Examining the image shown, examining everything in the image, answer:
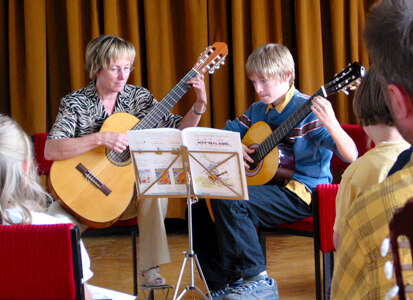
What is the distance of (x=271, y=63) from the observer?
3.06 m

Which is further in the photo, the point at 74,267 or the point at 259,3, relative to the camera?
the point at 259,3

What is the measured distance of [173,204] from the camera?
4.57 meters

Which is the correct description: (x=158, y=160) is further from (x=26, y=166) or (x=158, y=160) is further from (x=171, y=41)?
(x=171, y=41)

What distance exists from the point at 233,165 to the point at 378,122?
0.88m

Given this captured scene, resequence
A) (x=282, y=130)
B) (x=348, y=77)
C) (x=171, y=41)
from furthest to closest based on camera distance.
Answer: (x=171, y=41) < (x=282, y=130) < (x=348, y=77)

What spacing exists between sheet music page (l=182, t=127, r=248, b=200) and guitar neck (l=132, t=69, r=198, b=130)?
71 centimetres

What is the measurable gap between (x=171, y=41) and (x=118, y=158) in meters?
1.68

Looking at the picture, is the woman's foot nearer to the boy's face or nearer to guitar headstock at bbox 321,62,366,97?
the boy's face

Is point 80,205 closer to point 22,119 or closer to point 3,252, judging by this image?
point 3,252

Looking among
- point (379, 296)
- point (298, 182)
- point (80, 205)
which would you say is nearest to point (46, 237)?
point (379, 296)

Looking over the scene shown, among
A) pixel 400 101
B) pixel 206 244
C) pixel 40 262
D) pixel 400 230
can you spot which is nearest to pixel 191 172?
pixel 206 244

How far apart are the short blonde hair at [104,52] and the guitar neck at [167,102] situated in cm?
36

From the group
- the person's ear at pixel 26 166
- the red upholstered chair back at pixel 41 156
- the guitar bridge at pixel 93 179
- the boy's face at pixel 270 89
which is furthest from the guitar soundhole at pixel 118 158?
the person's ear at pixel 26 166

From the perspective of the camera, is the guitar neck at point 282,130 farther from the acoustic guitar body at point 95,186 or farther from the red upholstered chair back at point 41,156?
the red upholstered chair back at point 41,156
